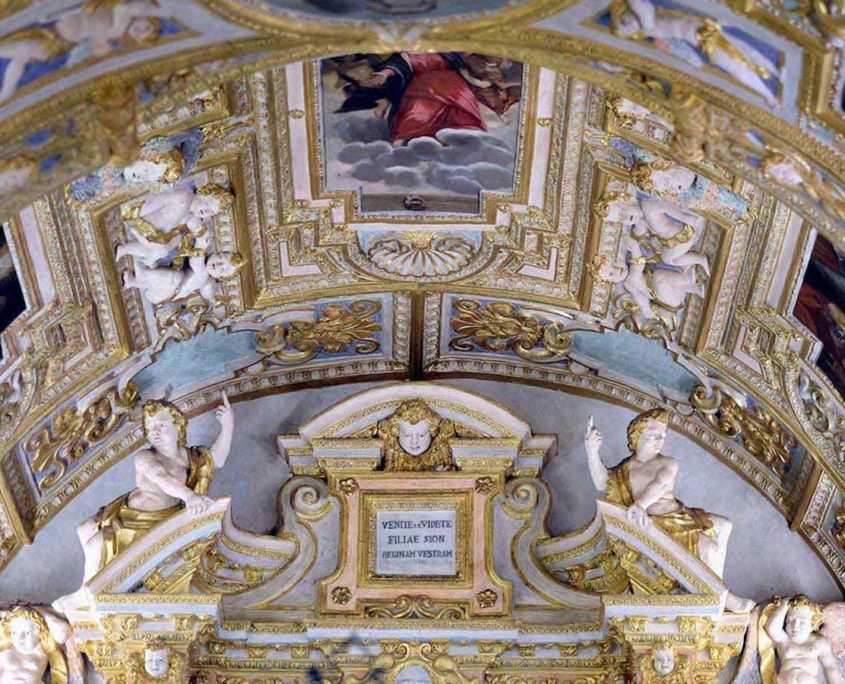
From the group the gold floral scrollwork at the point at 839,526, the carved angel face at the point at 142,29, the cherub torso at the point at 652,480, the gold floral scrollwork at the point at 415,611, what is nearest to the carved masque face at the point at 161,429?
the gold floral scrollwork at the point at 415,611

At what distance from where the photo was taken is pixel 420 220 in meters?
16.9

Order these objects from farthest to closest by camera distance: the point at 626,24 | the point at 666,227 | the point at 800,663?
the point at 800,663 < the point at 666,227 < the point at 626,24

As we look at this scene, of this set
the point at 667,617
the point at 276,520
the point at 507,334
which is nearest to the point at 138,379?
the point at 276,520

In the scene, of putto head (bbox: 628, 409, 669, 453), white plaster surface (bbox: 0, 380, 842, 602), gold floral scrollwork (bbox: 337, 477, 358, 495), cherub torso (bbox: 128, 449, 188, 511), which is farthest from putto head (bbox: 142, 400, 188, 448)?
putto head (bbox: 628, 409, 669, 453)

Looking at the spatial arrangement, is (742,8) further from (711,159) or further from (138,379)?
(138,379)

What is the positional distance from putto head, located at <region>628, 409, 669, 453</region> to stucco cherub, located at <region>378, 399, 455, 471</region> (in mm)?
1744

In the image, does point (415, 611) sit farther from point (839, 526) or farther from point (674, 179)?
point (674, 179)

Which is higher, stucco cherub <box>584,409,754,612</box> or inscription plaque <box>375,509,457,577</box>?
stucco cherub <box>584,409,754,612</box>

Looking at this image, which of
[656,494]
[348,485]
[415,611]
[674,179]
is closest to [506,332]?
[348,485]

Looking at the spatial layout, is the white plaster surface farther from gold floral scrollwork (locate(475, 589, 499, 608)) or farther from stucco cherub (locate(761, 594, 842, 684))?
gold floral scrollwork (locate(475, 589, 499, 608))

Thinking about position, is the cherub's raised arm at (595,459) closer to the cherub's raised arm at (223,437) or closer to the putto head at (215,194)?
the cherub's raised arm at (223,437)

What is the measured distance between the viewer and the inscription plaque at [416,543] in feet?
57.9

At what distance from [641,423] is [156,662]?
4.90 meters

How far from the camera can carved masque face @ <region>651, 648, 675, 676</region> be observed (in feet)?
54.6
